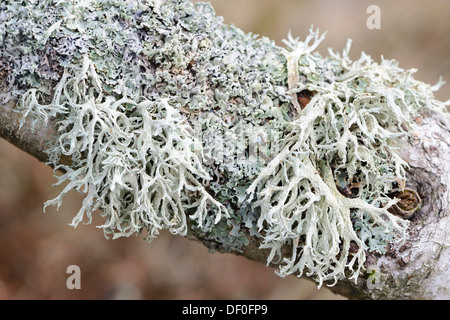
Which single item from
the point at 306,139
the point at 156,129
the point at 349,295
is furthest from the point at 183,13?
A: the point at 349,295

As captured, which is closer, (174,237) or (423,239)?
(423,239)

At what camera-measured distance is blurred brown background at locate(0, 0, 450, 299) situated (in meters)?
2.74

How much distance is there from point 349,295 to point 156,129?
76 centimetres

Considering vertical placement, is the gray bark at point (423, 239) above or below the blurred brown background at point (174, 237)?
below

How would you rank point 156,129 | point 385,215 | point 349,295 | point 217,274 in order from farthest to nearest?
1. point 217,274
2. point 349,295
3. point 385,215
4. point 156,129

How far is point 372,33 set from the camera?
3137 mm

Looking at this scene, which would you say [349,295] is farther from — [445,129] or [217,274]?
[217,274]

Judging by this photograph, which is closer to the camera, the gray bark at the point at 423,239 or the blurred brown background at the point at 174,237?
the gray bark at the point at 423,239

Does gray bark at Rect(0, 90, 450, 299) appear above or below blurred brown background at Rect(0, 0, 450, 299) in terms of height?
below

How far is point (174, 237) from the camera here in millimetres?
2959

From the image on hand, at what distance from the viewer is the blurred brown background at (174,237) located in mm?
2738

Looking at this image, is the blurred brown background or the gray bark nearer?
the gray bark

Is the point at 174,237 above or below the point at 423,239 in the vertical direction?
above

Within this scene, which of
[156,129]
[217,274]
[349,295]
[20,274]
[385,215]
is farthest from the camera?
[217,274]
